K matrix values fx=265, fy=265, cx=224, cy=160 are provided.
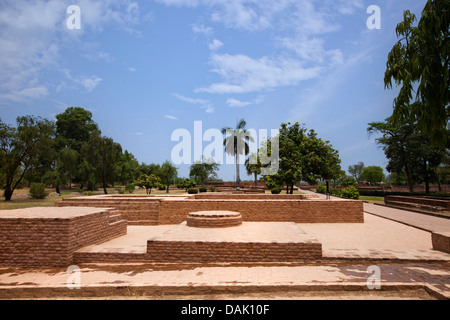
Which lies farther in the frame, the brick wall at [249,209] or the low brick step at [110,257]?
the brick wall at [249,209]

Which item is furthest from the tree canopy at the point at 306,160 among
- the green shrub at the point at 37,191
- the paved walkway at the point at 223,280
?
the green shrub at the point at 37,191

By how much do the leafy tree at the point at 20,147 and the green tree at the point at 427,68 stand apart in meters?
29.7

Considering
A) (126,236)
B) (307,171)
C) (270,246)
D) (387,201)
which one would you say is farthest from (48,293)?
(387,201)

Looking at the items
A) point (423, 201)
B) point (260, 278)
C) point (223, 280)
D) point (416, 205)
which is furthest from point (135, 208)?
point (423, 201)

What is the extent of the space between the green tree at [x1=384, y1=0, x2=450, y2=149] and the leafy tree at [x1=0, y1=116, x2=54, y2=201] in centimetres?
2969

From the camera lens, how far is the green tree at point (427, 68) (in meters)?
5.91

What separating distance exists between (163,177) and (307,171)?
3031 centimetres

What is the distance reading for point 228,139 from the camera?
106ft

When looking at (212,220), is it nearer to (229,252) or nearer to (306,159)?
(229,252)

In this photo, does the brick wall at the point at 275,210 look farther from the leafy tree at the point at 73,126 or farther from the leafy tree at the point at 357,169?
the leafy tree at the point at 357,169

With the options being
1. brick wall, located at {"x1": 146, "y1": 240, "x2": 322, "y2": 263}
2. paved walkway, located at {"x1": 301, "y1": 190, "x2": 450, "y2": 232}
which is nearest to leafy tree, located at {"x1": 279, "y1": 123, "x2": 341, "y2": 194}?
paved walkway, located at {"x1": 301, "y1": 190, "x2": 450, "y2": 232}

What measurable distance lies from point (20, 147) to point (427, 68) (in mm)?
31318

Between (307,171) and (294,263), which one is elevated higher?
(307,171)
